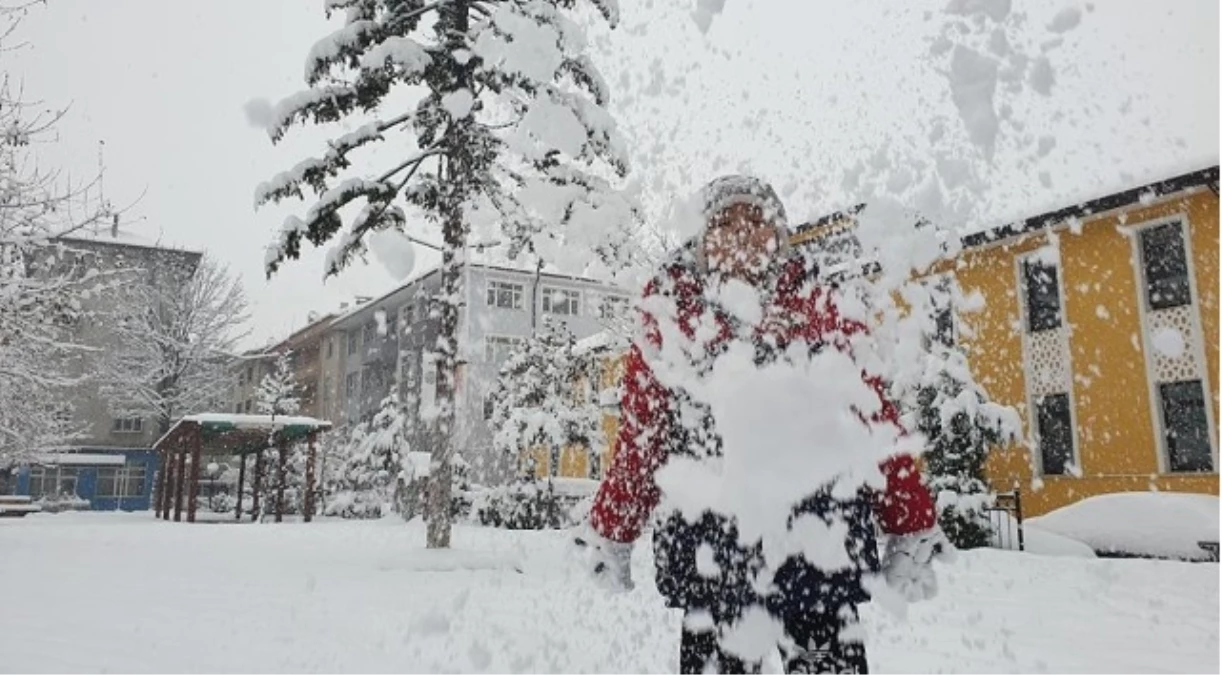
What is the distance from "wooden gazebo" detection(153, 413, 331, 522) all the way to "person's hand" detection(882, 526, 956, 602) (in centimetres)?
2196

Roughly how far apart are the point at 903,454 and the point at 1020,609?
18.5ft

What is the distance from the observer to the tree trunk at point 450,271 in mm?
11031

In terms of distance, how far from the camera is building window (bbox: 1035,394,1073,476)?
1728 centimetres

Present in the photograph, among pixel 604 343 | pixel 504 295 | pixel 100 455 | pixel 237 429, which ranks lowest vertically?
pixel 100 455

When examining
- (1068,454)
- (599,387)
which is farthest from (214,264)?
(1068,454)

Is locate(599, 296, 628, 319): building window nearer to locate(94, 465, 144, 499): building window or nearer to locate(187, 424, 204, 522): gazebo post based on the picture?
locate(187, 424, 204, 522): gazebo post

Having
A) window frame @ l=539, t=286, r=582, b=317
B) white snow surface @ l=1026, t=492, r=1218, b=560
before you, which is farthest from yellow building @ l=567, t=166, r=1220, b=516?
window frame @ l=539, t=286, r=582, b=317

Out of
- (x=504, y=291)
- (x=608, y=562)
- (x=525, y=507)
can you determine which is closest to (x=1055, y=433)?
(x=525, y=507)

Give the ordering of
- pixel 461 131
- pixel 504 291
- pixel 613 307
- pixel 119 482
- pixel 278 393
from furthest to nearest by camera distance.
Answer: pixel 119 482 → pixel 504 291 → pixel 278 393 → pixel 613 307 → pixel 461 131

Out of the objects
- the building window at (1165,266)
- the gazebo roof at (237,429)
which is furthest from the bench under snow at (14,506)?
the building window at (1165,266)

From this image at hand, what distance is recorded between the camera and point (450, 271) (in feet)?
37.8

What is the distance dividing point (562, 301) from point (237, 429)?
71.8 ft

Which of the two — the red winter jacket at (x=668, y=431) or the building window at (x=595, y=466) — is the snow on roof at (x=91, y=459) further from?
the red winter jacket at (x=668, y=431)

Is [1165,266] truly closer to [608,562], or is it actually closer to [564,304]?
[608,562]
